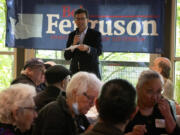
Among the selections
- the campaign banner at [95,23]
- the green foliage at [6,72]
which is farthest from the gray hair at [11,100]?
the green foliage at [6,72]

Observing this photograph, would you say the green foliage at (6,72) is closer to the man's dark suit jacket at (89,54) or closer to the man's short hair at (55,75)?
the man's dark suit jacket at (89,54)

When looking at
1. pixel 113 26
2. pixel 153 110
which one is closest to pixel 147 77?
pixel 153 110

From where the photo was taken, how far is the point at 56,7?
19.7ft

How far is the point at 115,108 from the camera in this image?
1602 millimetres

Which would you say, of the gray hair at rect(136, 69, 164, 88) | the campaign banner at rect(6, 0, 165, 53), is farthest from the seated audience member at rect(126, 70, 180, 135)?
the campaign banner at rect(6, 0, 165, 53)

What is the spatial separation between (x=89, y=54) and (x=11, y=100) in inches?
97.6

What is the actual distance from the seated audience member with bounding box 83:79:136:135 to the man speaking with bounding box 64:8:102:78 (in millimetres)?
2735

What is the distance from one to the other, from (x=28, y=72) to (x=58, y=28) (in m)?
2.18

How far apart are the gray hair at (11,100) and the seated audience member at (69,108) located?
6.0 inches

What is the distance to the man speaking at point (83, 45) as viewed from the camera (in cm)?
446

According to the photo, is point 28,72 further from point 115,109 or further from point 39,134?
point 115,109

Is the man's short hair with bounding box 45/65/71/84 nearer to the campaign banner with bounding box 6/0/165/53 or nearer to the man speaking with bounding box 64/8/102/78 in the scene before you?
the man speaking with bounding box 64/8/102/78

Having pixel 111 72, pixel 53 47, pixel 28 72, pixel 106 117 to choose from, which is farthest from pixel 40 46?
pixel 106 117

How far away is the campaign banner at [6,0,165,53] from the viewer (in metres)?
5.64
